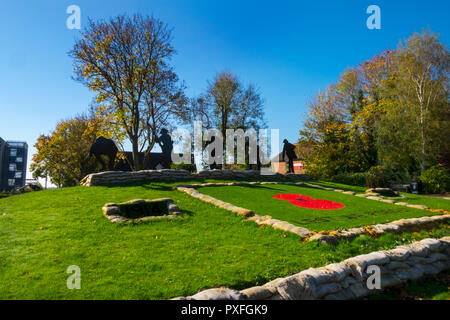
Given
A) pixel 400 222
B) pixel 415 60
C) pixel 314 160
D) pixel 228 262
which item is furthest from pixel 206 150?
pixel 228 262

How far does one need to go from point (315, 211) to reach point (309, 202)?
1.96m

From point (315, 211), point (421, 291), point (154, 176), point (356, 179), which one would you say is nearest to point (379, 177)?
point (356, 179)

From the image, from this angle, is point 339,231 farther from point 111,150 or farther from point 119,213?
point 111,150

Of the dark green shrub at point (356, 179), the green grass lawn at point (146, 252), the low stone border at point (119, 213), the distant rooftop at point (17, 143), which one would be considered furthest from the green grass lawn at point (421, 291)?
the distant rooftop at point (17, 143)

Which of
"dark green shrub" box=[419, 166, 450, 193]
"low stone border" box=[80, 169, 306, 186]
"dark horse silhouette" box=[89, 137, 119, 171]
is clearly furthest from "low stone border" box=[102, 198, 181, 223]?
"dark green shrub" box=[419, 166, 450, 193]

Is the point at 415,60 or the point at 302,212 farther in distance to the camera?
the point at 415,60

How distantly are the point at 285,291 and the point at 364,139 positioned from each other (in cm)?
2842

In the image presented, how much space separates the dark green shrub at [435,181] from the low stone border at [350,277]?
18.4 metres

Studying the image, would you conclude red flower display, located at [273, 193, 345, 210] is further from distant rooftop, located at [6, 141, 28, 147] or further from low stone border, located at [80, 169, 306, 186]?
distant rooftop, located at [6, 141, 28, 147]

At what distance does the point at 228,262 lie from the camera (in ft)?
18.2

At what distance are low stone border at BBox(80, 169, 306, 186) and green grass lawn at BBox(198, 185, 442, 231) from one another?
3826 mm

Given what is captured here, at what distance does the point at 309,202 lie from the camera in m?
12.7
